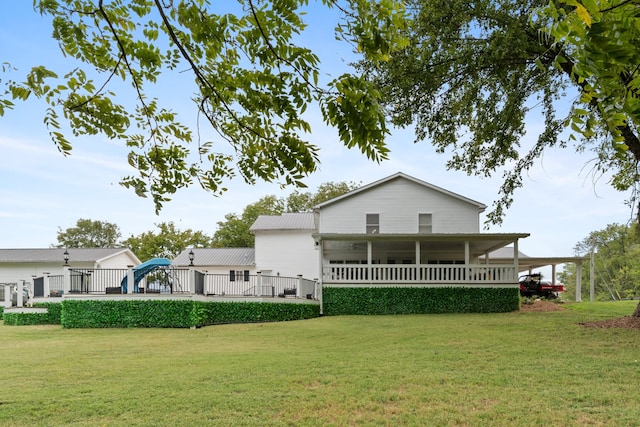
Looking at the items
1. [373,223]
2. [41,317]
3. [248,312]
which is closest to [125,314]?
[248,312]

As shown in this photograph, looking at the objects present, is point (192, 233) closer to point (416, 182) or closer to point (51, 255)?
point (51, 255)

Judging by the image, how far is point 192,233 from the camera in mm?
39562

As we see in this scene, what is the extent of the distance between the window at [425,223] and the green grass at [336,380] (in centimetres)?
1132

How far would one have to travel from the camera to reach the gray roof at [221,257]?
3023cm

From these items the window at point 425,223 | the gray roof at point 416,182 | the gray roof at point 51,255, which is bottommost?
the gray roof at point 51,255

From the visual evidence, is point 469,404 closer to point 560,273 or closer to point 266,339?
point 266,339

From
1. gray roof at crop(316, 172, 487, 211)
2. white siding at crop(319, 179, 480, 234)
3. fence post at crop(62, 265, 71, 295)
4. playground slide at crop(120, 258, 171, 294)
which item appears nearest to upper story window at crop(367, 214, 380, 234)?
white siding at crop(319, 179, 480, 234)

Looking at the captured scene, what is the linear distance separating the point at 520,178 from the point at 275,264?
58.3 feet

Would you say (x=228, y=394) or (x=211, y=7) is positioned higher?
(x=211, y=7)

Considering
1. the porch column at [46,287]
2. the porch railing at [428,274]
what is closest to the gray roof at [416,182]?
the porch railing at [428,274]

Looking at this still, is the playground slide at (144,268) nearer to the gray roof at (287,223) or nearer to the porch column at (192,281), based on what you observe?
the porch column at (192,281)

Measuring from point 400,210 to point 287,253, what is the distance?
895cm

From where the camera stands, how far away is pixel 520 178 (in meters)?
14.8

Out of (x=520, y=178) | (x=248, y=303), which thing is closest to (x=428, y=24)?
(x=520, y=178)
